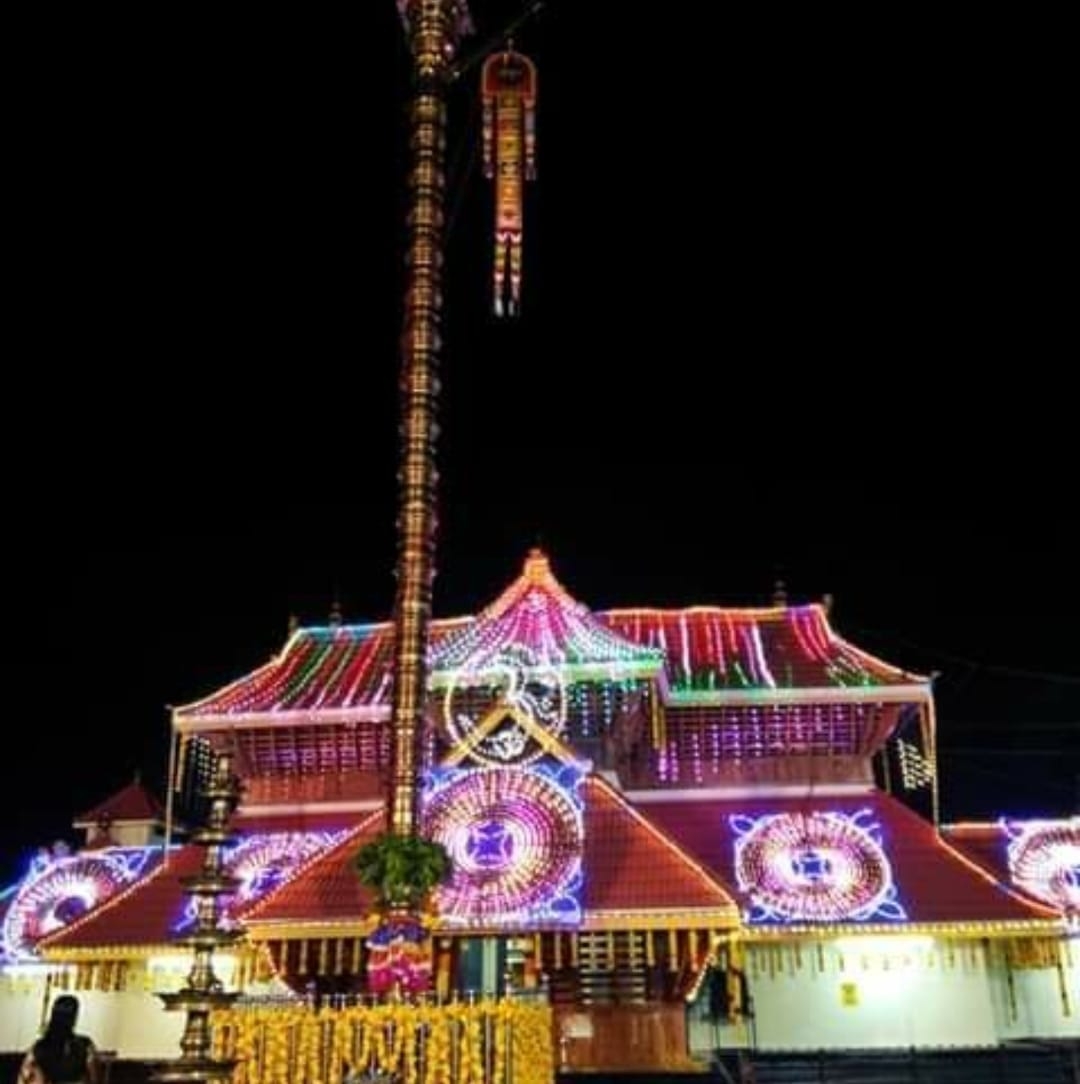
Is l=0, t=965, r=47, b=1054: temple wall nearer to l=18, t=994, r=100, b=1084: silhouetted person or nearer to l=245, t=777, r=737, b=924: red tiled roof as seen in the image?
l=245, t=777, r=737, b=924: red tiled roof

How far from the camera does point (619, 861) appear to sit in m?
15.0

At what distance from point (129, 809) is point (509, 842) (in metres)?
11.1

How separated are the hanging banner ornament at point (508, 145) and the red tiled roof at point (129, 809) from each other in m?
13.4

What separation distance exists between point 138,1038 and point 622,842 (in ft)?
26.2

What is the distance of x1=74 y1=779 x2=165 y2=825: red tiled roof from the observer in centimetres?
2294

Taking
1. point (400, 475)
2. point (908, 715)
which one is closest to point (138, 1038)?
point (400, 475)

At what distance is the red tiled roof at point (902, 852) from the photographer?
15594 mm

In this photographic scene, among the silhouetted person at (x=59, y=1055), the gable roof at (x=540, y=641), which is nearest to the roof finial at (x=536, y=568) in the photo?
the gable roof at (x=540, y=641)

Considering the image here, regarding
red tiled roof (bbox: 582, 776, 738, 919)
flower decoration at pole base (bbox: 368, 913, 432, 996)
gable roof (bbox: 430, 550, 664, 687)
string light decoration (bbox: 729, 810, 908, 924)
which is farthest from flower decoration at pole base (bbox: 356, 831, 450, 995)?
string light decoration (bbox: 729, 810, 908, 924)

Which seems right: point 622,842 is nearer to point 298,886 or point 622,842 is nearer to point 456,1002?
point 298,886

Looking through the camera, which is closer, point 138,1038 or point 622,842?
point 622,842

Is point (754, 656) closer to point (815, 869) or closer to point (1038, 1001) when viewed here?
point (815, 869)

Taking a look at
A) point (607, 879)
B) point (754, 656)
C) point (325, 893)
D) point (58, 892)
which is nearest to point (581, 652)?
point (607, 879)

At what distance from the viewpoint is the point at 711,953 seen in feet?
47.1
